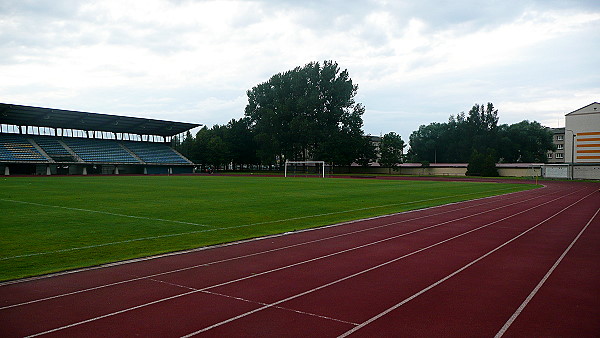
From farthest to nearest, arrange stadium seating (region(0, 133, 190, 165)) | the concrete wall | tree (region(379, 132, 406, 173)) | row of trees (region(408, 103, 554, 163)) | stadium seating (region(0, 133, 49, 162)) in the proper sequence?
1. row of trees (region(408, 103, 554, 163))
2. tree (region(379, 132, 406, 173))
3. stadium seating (region(0, 133, 190, 165))
4. stadium seating (region(0, 133, 49, 162))
5. the concrete wall

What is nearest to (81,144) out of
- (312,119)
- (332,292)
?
(312,119)

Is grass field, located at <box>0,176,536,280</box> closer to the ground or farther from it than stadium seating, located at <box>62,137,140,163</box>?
closer to the ground

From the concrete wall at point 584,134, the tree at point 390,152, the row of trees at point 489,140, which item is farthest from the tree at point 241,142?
the concrete wall at point 584,134

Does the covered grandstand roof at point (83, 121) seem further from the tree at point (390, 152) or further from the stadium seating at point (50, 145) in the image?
the tree at point (390, 152)

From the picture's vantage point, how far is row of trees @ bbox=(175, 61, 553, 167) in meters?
80.2

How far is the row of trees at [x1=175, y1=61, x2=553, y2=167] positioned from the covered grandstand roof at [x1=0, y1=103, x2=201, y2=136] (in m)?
13.1

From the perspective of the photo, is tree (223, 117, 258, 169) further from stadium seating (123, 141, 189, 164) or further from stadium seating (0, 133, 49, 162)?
stadium seating (0, 133, 49, 162)

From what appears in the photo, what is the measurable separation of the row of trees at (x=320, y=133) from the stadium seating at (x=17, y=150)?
34.2 meters

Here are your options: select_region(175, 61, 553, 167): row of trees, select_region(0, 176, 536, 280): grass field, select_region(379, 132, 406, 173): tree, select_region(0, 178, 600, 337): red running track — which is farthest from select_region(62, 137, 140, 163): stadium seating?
select_region(0, 178, 600, 337): red running track

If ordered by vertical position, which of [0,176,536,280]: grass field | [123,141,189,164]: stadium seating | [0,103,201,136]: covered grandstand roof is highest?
[0,103,201,136]: covered grandstand roof

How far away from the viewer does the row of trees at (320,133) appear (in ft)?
263

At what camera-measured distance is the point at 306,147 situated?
83.2m

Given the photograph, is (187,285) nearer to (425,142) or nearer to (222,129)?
(222,129)

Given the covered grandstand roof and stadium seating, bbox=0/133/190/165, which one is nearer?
the covered grandstand roof
